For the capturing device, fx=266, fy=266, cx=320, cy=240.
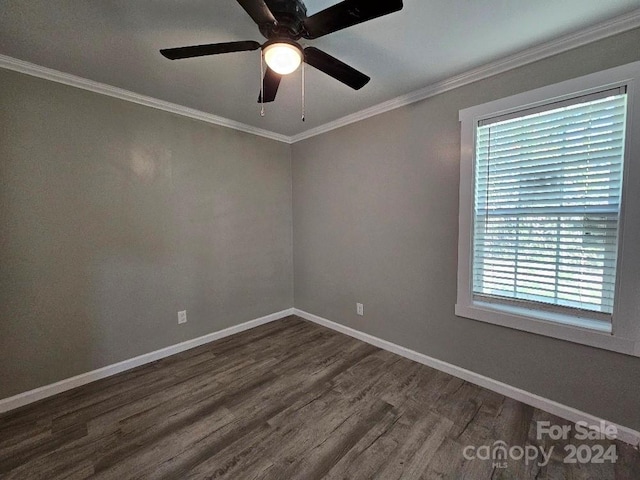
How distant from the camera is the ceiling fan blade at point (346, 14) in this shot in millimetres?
1079

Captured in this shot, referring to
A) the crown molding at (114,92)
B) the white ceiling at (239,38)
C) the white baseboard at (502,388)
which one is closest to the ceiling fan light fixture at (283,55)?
the white ceiling at (239,38)

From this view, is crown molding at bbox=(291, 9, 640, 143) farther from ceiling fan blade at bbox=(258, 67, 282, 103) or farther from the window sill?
the window sill

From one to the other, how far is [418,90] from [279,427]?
2779 mm

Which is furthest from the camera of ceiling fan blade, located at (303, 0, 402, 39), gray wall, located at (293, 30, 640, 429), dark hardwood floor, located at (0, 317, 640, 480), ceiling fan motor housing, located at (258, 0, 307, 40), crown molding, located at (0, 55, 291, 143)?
crown molding, located at (0, 55, 291, 143)

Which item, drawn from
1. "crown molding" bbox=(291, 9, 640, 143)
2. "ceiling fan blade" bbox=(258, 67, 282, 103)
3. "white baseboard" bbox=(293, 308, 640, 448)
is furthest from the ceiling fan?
"white baseboard" bbox=(293, 308, 640, 448)

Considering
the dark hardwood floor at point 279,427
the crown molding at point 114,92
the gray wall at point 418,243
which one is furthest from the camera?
the crown molding at point 114,92

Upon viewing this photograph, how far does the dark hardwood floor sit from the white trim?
7.75 ft

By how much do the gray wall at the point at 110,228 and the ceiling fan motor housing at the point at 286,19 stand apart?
1.73m

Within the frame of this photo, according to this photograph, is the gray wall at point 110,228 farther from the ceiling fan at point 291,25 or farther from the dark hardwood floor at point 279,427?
the ceiling fan at point 291,25

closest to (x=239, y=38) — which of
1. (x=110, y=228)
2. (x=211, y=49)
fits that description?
(x=211, y=49)

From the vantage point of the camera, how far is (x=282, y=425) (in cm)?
171

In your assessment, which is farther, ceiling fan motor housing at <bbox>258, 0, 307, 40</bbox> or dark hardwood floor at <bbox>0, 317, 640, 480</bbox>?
dark hardwood floor at <bbox>0, 317, 640, 480</bbox>

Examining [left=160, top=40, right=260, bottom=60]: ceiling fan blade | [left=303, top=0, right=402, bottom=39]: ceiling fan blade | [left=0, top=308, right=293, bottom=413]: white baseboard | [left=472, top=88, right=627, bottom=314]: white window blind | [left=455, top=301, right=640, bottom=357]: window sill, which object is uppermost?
[left=303, top=0, right=402, bottom=39]: ceiling fan blade

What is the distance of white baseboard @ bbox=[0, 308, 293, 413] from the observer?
1.90 meters
